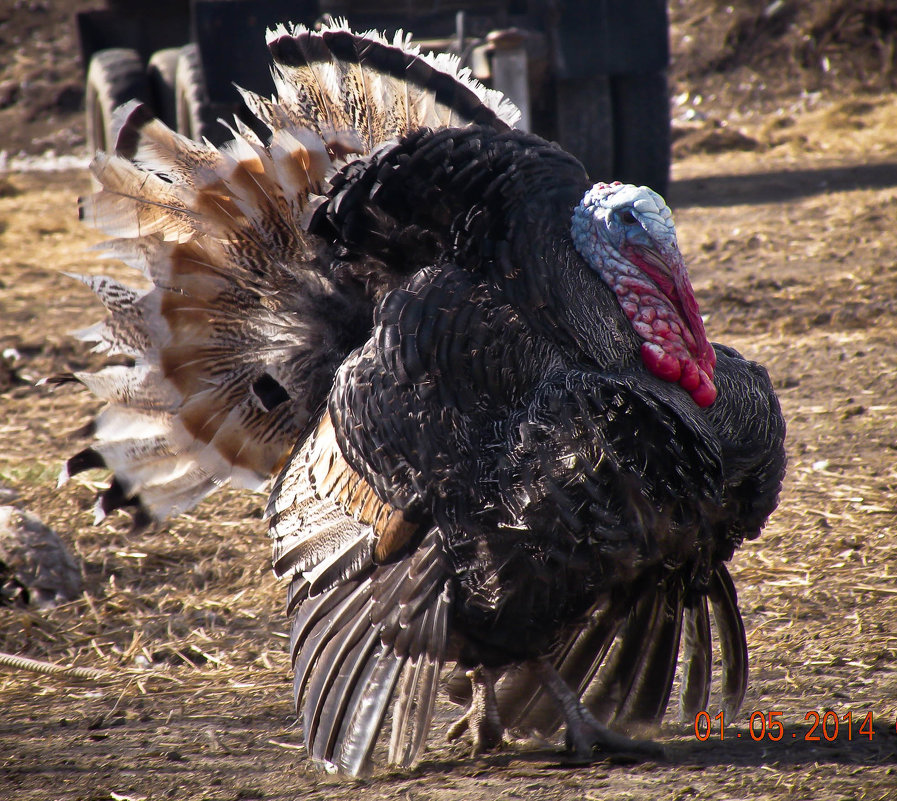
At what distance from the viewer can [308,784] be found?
2746mm

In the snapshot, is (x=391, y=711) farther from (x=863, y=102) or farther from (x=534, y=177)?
(x=863, y=102)

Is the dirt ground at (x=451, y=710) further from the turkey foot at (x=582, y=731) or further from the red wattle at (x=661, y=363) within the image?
the red wattle at (x=661, y=363)

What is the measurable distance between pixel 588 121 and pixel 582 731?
254 inches

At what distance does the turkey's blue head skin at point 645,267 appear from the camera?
281 cm

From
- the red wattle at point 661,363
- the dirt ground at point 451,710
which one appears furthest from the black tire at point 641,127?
the red wattle at point 661,363

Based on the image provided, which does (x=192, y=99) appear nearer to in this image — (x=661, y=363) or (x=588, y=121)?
(x=588, y=121)

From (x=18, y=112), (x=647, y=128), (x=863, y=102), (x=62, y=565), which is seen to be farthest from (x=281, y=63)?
(x=18, y=112)

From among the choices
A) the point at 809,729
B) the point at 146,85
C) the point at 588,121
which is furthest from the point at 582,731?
the point at 146,85

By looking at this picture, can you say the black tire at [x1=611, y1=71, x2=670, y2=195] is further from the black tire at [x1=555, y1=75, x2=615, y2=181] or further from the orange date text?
the orange date text

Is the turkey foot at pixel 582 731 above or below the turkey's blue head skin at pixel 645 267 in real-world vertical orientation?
below

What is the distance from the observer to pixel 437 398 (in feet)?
8.61

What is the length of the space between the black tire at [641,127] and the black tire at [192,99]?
323 cm

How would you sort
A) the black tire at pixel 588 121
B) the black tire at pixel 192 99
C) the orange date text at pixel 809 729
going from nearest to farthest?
the orange date text at pixel 809 729, the black tire at pixel 192 99, the black tire at pixel 588 121

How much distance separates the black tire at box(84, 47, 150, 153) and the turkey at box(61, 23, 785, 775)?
6.42 m
